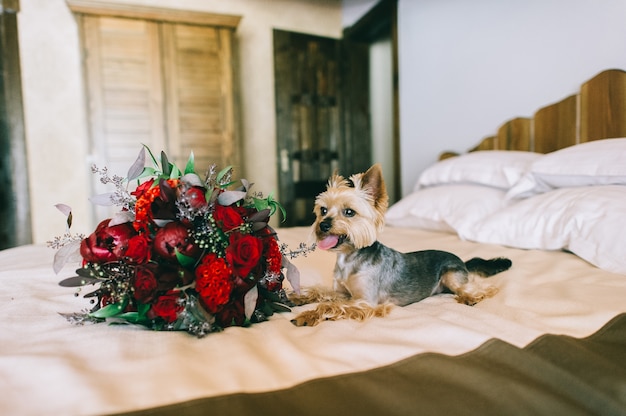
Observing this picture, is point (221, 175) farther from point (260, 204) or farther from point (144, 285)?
point (144, 285)

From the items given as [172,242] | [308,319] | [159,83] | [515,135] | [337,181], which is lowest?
[308,319]

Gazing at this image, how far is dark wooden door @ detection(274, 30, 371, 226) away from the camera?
13.9 feet

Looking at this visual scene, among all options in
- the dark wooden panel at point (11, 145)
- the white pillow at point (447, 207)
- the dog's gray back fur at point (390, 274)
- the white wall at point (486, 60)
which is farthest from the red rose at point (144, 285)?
the dark wooden panel at point (11, 145)

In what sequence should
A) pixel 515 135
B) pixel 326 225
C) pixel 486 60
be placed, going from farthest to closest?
pixel 486 60 < pixel 515 135 < pixel 326 225

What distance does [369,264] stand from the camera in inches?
45.9

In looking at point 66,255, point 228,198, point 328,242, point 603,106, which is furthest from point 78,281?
point 603,106

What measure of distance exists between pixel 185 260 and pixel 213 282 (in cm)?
8

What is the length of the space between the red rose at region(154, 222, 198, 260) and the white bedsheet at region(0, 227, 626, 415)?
0.18m

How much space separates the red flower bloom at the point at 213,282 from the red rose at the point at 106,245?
188 millimetres

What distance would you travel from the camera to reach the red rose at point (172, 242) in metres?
0.86

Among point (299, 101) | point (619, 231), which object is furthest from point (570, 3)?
point (299, 101)

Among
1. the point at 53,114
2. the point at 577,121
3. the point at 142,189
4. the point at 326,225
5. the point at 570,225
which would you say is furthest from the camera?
the point at 53,114

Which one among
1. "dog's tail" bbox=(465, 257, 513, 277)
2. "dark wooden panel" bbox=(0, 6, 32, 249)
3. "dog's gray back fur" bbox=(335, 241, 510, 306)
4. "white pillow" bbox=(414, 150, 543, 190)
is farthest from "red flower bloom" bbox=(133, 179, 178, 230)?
"dark wooden panel" bbox=(0, 6, 32, 249)

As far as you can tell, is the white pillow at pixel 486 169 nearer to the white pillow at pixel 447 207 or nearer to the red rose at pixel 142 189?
the white pillow at pixel 447 207
